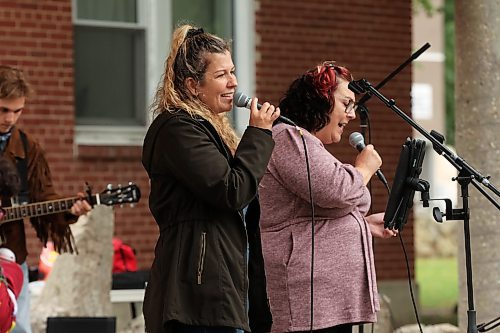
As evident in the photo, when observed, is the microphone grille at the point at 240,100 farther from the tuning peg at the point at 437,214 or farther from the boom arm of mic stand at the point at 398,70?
the tuning peg at the point at 437,214

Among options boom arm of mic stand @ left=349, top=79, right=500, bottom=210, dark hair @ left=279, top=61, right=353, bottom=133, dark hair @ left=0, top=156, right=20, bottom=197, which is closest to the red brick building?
dark hair @ left=0, top=156, right=20, bottom=197

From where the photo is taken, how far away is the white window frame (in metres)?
A: 10.2

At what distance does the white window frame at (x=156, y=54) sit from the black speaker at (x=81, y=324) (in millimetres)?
2703

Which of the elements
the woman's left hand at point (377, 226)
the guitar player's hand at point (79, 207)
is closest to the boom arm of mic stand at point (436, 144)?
the woman's left hand at point (377, 226)

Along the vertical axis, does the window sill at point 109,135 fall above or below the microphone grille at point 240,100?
below

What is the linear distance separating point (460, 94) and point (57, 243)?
2626 millimetres

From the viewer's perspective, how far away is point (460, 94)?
7.58 m

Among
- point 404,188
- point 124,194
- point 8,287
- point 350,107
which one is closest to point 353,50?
point 124,194

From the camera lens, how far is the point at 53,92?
992 cm

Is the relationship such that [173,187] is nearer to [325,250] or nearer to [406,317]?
[325,250]

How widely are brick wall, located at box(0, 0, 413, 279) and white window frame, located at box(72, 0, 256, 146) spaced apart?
0.09 m

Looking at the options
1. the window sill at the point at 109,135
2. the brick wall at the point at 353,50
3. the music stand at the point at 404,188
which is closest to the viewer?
the music stand at the point at 404,188

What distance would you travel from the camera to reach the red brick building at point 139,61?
389 inches

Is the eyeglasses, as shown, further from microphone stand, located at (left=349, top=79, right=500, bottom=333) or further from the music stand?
the music stand
